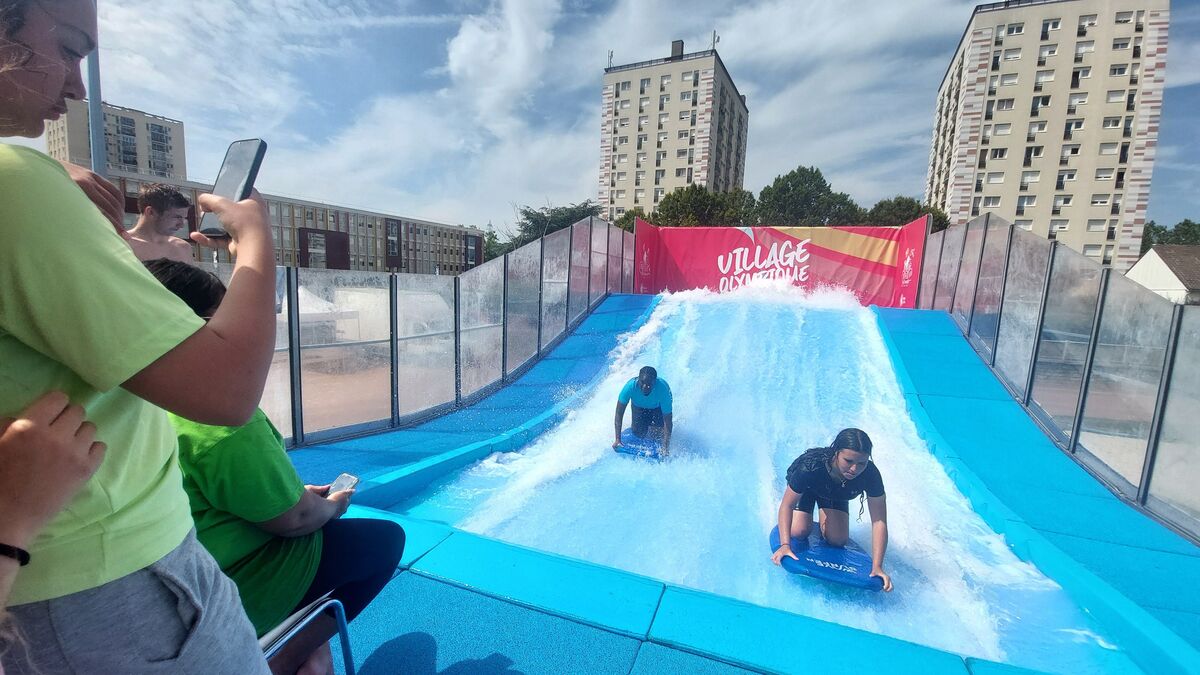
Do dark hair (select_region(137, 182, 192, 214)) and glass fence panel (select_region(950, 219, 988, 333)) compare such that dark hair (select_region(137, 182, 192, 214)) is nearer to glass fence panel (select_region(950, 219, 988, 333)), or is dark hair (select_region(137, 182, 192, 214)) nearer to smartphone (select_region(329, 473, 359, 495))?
smartphone (select_region(329, 473, 359, 495))

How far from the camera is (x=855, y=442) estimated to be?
3869mm

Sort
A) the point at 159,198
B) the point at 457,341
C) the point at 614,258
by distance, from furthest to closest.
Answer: the point at 614,258
the point at 457,341
the point at 159,198

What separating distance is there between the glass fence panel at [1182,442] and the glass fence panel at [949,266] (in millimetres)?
5568

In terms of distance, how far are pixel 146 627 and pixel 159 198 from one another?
305 cm

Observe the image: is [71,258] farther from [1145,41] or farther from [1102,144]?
[1145,41]

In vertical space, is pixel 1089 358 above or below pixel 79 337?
below

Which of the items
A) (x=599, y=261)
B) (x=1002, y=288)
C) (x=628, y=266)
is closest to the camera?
(x=1002, y=288)

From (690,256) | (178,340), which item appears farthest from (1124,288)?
(690,256)

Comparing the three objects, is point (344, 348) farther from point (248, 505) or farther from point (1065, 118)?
point (1065, 118)

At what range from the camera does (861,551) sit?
13.8 ft

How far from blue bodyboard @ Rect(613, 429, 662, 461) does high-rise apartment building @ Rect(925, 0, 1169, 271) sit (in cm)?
5081

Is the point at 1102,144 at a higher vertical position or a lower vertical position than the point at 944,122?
lower

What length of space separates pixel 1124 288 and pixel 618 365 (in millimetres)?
6880

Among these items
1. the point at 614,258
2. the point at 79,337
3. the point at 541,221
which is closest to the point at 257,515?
the point at 79,337
